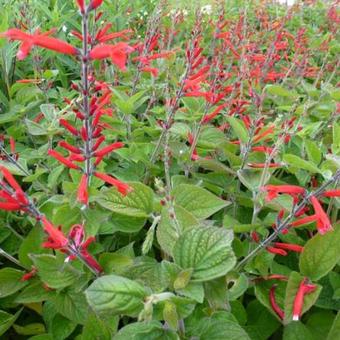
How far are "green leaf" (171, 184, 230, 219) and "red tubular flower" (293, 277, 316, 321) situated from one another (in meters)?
0.38

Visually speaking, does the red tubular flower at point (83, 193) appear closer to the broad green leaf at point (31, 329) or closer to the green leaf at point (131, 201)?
the green leaf at point (131, 201)

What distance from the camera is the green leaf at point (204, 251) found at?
4.37 feet

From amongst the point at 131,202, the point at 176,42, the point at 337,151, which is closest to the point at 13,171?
the point at 131,202

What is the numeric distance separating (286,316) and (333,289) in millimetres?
413

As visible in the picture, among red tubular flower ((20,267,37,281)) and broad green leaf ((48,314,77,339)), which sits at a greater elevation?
red tubular flower ((20,267,37,281))

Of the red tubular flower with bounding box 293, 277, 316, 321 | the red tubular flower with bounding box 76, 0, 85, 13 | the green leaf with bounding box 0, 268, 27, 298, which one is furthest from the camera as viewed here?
the green leaf with bounding box 0, 268, 27, 298

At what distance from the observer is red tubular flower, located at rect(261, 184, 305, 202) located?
1636 mm

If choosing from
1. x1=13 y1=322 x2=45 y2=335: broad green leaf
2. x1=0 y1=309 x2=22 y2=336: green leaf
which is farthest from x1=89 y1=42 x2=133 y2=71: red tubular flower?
x1=13 y1=322 x2=45 y2=335: broad green leaf

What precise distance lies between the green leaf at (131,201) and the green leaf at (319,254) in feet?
1.88

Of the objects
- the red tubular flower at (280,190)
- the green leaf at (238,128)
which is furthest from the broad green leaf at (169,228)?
the green leaf at (238,128)

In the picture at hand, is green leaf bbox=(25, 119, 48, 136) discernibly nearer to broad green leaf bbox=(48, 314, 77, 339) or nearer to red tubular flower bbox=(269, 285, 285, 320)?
broad green leaf bbox=(48, 314, 77, 339)

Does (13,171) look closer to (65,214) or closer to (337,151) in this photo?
(65,214)

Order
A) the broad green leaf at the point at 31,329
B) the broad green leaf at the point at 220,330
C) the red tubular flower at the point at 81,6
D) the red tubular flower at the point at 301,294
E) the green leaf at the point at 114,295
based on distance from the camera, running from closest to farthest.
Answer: the green leaf at the point at 114,295 → the red tubular flower at the point at 81,6 → the broad green leaf at the point at 220,330 → the red tubular flower at the point at 301,294 → the broad green leaf at the point at 31,329

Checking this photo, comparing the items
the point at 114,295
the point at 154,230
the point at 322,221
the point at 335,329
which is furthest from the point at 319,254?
the point at 114,295
